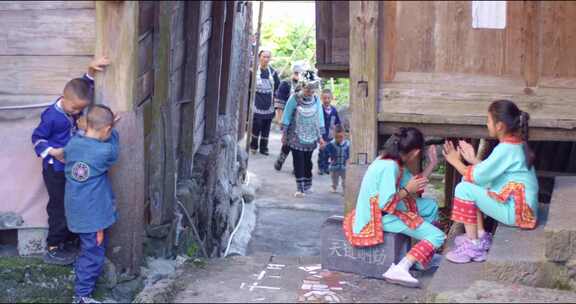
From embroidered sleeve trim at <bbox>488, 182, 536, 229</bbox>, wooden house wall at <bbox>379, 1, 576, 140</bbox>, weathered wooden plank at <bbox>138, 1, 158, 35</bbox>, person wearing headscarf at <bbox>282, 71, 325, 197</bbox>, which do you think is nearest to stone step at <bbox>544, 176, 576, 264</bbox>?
embroidered sleeve trim at <bbox>488, 182, 536, 229</bbox>

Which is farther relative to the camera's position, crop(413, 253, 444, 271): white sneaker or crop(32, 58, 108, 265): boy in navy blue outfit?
crop(413, 253, 444, 271): white sneaker

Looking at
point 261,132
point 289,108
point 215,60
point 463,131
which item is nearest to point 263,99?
point 261,132

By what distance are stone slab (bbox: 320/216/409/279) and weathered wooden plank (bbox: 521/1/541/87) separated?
1490mm

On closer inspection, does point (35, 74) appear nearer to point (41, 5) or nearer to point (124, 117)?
point (41, 5)

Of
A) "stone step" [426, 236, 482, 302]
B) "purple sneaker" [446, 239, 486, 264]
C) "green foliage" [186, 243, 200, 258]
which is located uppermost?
"purple sneaker" [446, 239, 486, 264]

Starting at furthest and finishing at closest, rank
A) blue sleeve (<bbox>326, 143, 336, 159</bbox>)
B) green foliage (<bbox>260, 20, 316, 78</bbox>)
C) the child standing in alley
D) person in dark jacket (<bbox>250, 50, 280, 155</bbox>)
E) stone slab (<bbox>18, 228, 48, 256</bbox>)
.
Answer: green foliage (<bbox>260, 20, 316, 78</bbox>)
person in dark jacket (<bbox>250, 50, 280, 155</bbox>)
blue sleeve (<bbox>326, 143, 336, 159</bbox>)
the child standing in alley
stone slab (<bbox>18, 228, 48, 256</bbox>)

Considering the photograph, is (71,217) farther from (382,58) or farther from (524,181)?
(524,181)

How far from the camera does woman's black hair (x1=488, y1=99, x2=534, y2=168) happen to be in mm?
6160

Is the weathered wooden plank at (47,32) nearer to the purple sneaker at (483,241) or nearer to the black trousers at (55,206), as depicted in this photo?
the black trousers at (55,206)

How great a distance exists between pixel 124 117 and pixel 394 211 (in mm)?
2015

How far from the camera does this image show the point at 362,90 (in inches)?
Answer: 260

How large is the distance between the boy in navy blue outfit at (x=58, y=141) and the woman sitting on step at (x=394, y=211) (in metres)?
2.02

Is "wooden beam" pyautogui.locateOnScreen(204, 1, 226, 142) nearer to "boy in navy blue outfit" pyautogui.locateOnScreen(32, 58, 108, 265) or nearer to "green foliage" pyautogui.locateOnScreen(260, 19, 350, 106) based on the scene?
"boy in navy blue outfit" pyautogui.locateOnScreen(32, 58, 108, 265)

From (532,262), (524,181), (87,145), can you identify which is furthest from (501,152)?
(87,145)
